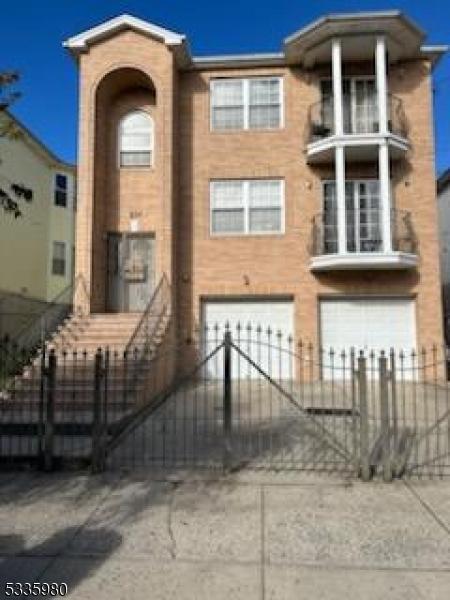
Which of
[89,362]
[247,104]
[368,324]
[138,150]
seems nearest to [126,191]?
[138,150]

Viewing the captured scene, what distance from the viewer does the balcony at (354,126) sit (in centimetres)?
1655

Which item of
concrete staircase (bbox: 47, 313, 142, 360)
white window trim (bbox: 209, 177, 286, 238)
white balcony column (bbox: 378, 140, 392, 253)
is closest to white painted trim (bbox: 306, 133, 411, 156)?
white balcony column (bbox: 378, 140, 392, 253)

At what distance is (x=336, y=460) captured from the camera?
26.0 feet

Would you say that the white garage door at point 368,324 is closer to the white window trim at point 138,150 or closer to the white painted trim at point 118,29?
the white window trim at point 138,150

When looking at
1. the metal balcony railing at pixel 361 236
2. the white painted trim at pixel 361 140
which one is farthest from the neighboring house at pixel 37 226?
the white painted trim at pixel 361 140

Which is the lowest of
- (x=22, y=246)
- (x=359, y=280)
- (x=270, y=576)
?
(x=270, y=576)

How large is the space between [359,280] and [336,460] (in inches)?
371

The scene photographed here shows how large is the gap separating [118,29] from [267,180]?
20.2 feet

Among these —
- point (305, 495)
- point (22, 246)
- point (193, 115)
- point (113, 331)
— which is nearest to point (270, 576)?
point (305, 495)

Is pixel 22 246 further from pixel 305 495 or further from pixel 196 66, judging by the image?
pixel 305 495

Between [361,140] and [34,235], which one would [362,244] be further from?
[34,235]

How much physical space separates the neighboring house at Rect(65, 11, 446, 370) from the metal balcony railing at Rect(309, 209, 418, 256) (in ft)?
0.14

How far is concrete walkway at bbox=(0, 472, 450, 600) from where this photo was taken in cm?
447

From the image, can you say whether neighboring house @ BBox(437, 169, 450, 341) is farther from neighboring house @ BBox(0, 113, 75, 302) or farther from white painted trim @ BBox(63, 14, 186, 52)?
neighboring house @ BBox(0, 113, 75, 302)
